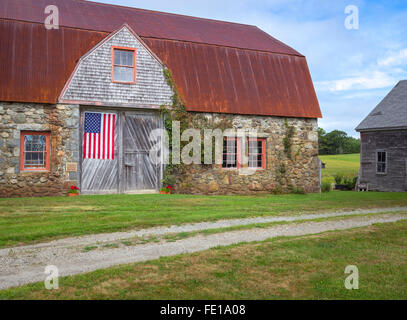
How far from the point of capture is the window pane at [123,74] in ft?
51.8

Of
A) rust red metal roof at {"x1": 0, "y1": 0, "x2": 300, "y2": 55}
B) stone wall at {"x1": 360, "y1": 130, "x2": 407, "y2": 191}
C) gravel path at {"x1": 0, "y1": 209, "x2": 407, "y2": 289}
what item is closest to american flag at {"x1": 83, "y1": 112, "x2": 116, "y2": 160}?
rust red metal roof at {"x1": 0, "y1": 0, "x2": 300, "y2": 55}

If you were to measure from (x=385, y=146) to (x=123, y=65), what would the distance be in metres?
17.6

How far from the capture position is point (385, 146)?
82.8 ft

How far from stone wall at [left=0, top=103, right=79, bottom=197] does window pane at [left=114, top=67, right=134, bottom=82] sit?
209cm

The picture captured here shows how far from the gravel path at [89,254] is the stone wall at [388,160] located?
17830 millimetres

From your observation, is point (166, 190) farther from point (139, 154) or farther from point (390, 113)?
point (390, 113)

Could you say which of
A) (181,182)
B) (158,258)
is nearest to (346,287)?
(158,258)

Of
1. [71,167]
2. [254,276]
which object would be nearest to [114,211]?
[71,167]

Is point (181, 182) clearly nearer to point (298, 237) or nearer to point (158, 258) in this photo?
point (298, 237)

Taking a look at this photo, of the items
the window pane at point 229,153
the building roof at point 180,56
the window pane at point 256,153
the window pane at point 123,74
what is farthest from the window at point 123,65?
the window pane at point 256,153

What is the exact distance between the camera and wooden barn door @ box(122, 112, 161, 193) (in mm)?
15914

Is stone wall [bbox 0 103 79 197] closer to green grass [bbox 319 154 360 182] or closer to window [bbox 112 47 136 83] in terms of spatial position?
window [bbox 112 47 136 83]

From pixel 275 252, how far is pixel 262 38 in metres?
16.5
